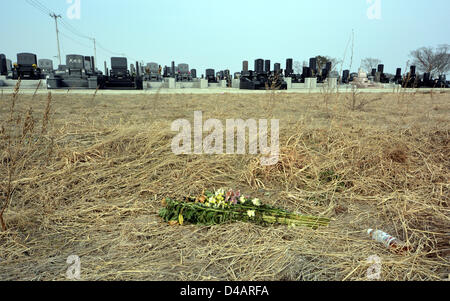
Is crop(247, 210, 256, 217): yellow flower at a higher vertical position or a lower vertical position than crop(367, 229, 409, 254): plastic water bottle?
higher

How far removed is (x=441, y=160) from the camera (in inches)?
149

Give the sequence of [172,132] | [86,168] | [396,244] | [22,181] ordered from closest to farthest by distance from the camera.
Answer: [396,244], [22,181], [86,168], [172,132]

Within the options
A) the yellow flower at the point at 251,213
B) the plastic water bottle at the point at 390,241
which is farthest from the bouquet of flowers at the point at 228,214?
the plastic water bottle at the point at 390,241

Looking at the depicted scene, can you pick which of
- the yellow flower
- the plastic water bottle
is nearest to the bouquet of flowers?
the yellow flower

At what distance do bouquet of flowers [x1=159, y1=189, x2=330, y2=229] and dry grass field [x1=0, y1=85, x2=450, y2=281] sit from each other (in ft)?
0.25

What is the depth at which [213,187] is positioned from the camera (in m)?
3.07

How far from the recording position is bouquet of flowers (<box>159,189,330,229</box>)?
2377 millimetres

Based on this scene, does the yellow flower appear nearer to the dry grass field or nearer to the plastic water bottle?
the dry grass field

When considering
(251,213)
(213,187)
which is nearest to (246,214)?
(251,213)

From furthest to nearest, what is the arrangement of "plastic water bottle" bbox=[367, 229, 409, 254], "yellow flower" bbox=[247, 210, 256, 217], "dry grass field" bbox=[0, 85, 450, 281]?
"yellow flower" bbox=[247, 210, 256, 217], "plastic water bottle" bbox=[367, 229, 409, 254], "dry grass field" bbox=[0, 85, 450, 281]

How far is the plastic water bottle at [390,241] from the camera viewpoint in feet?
6.48

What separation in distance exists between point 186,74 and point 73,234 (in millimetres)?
31917
